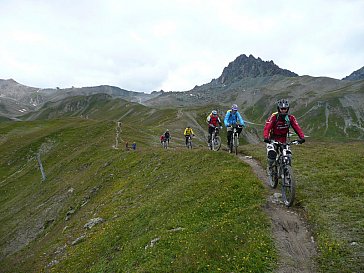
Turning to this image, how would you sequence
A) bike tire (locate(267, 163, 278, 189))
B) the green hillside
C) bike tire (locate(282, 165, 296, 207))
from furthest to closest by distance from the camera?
bike tire (locate(267, 163, 278, 189))
bike tire (locate(282, 165, 296, 207))
the green hillside

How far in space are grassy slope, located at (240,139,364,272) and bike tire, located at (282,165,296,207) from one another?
2.10 feet

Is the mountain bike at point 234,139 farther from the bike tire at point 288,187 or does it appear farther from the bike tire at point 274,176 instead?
the bike tire at point 288,187

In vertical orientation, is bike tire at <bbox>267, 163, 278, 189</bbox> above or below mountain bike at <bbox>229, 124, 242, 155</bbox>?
below

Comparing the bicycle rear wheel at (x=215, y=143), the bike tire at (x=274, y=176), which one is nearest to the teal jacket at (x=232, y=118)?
the bicycle rear wheel at (x=215, y=143)

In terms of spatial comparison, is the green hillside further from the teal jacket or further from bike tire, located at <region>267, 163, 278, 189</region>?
the teal jacket

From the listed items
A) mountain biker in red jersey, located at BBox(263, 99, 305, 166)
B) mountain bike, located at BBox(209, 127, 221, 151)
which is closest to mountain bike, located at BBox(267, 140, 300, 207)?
mountain biker in red jersey, located at BBox(263, 99, 305, 166)

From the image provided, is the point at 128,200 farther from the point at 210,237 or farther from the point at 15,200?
the point at 15,200

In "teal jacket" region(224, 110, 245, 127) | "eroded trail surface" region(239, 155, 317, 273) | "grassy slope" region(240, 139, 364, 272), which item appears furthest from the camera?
"teal jacket" region(224, 110, 245, 127)

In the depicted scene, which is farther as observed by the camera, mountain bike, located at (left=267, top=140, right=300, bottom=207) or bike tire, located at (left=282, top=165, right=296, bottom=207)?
mountain bike, located at (left=267, top=140, right=300, bottom=207)

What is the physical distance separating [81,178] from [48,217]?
8652 mm

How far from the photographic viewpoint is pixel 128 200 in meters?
27.9

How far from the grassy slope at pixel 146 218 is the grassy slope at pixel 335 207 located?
201 centimetres

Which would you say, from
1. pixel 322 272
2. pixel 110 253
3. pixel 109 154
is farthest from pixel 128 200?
pixel 109 154

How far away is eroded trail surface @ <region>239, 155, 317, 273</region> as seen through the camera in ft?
→ 36.7
